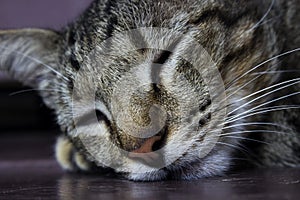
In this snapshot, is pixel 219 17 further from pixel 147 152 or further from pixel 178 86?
pixel 147 152

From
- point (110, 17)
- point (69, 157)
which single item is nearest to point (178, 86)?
point (110, 17)

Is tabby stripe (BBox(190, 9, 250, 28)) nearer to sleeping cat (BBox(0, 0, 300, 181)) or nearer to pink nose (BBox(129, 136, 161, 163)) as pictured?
sleeping cat (BBox(0, 0, 300, 181))

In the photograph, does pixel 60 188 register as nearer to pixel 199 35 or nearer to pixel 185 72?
pixel 185 72

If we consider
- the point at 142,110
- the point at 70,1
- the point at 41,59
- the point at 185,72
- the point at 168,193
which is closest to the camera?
the point at 168,193

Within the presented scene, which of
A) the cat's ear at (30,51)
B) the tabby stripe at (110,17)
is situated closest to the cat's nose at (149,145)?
the tabby stripe at (110,17)

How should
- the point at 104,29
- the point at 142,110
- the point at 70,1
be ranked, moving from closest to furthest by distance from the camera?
the point at 142,110 < the point at 104,29 < the point at 70,1

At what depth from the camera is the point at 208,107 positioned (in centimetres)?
165

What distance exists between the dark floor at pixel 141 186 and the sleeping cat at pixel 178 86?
0.06 meters

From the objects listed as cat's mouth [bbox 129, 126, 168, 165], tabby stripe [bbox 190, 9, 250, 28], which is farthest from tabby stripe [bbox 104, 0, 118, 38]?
cat's mouth [bbox 129, 126, 168, 165]

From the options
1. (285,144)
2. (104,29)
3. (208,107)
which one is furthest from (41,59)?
(285,144)

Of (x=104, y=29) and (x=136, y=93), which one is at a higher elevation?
(x=104, y=29)

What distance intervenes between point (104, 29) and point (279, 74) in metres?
0.52

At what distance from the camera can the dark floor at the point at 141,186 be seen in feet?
4.48

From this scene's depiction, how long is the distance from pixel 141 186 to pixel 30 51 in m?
0.73
